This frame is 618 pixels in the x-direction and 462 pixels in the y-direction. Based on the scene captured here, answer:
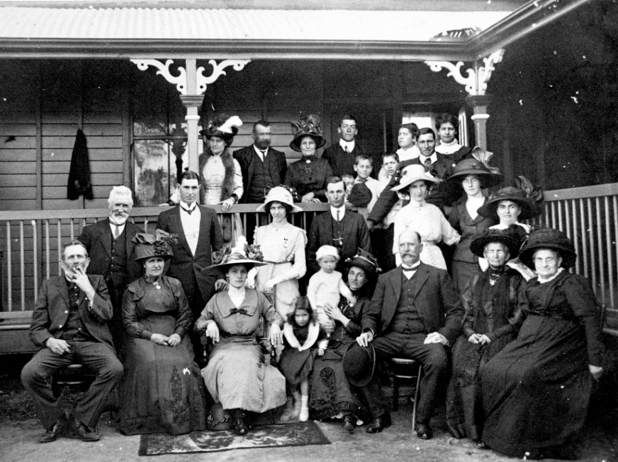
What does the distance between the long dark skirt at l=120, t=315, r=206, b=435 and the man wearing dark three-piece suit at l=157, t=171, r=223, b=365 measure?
746 mm

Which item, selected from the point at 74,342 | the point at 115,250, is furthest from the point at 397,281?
the point at 74,342

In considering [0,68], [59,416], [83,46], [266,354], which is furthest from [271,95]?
[59,416]

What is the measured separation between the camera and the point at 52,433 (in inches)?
224

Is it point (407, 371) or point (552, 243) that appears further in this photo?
point (407, 371)

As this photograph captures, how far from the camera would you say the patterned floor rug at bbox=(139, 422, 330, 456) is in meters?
5.32

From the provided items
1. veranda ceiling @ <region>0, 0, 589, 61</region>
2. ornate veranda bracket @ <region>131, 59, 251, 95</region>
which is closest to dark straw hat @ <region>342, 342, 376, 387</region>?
ornate veranda bracket @ <region>131, 59, 251, 95</region>

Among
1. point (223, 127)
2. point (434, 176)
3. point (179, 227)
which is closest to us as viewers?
point (179, 227)

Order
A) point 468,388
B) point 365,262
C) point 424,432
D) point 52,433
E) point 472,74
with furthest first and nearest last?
1. point 472,74
2. point 365,262
3. point 52,433
4. point 424,432
5. point 468,388

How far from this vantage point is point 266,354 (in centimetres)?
628

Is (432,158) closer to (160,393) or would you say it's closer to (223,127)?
(223,127)

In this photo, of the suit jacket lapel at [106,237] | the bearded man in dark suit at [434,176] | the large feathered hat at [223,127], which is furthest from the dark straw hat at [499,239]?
the suit jacket lapel at [106,237]

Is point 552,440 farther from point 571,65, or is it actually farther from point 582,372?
point 571,65

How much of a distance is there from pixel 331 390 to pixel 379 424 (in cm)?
52

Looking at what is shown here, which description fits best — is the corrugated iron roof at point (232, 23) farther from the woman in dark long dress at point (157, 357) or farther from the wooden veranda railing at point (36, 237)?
the woman in dark long dress at point (157, 357)
